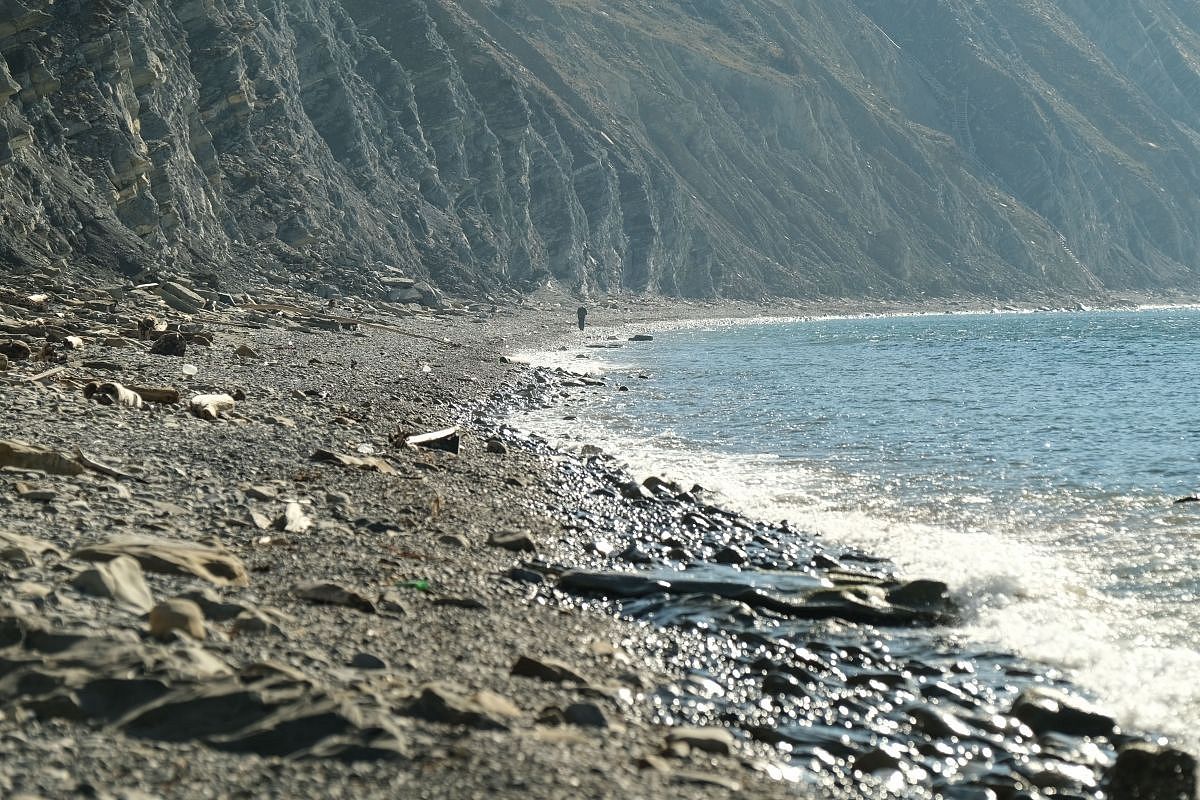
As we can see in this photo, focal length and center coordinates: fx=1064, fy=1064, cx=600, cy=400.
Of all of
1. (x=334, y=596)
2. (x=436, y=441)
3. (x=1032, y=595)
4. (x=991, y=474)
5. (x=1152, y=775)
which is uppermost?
(x=334, y=596)

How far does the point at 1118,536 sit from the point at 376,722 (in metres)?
10.9

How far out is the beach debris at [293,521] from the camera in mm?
9531

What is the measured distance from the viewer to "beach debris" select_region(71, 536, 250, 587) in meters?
7.34

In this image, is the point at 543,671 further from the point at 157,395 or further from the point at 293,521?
the point at 157,395

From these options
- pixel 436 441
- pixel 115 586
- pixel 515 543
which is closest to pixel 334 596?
pixel 115 586

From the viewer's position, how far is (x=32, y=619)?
587 cm

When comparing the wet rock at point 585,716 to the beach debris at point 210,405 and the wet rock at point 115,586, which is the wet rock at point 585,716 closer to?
the wet rock at point 115,586

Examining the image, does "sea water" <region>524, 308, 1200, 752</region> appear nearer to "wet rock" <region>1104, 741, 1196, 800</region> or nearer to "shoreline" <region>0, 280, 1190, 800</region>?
"wet rock" <region>1104, 741, 1196, 800</region>

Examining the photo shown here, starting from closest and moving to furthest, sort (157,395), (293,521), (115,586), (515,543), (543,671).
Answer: (115,586)
(543,671)
(293,521)
(515,543)
(157,395)

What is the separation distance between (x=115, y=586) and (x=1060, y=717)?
20.0 feet

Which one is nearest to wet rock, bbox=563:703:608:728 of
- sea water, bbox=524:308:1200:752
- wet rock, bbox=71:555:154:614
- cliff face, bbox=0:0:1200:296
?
wet rock, bbox=71:555:154:614

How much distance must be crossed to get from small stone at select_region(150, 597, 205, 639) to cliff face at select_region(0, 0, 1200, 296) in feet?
93.3

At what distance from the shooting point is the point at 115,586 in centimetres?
659

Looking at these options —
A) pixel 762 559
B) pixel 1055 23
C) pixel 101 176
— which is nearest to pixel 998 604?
pixel 762 559
